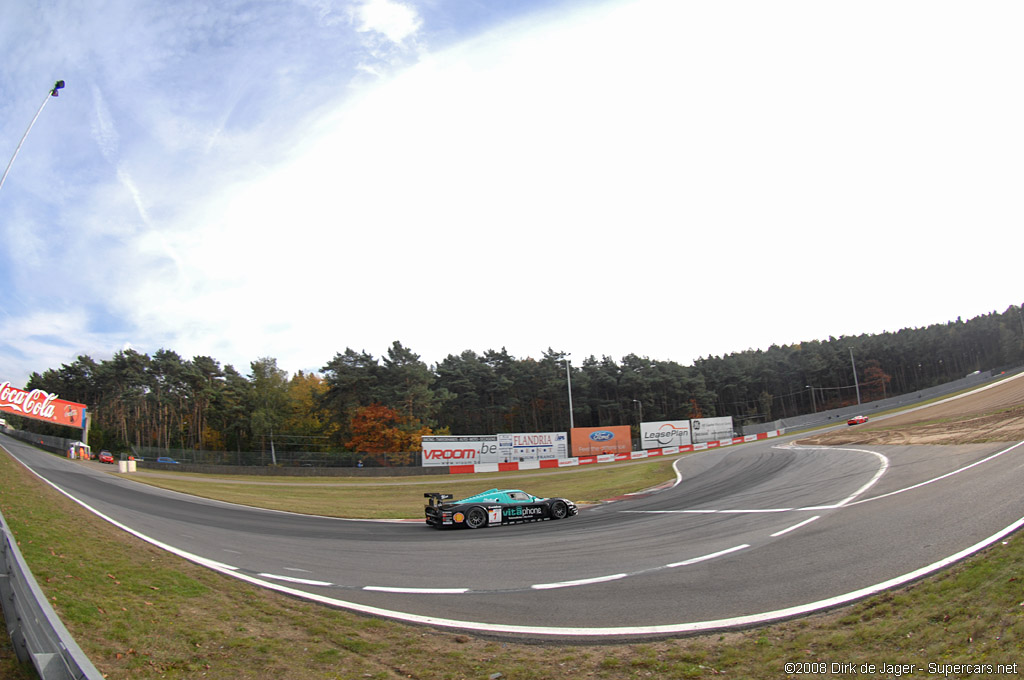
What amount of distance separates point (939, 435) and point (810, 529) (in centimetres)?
2167

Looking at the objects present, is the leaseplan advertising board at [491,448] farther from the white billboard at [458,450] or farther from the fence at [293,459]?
the fence at [293,459]

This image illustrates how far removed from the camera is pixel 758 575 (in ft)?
24.1

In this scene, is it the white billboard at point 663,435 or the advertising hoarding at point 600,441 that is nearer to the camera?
the advertising hoarding at point 600,441

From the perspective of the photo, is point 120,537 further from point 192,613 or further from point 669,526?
point 669,526

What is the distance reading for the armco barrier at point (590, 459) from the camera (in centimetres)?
4516

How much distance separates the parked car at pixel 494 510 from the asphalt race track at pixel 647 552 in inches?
22.2

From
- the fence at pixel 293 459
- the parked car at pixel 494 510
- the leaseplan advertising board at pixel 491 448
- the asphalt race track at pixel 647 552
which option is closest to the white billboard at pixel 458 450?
the leaseplan advertising board at pixel 491 448

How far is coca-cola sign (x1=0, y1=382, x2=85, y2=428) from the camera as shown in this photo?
166ft

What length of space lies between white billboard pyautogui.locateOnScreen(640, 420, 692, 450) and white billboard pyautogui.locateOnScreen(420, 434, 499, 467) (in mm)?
17586

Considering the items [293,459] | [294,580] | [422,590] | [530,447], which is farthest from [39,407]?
[422,590]

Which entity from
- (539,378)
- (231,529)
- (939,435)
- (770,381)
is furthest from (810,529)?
(770,381)

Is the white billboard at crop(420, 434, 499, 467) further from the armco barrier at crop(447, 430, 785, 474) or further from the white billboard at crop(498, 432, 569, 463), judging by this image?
the white billboard at crop(498, 432, 569, 463)

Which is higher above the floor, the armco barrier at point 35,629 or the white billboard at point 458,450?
the armco barrier at point 35,629

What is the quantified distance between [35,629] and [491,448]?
145ft
